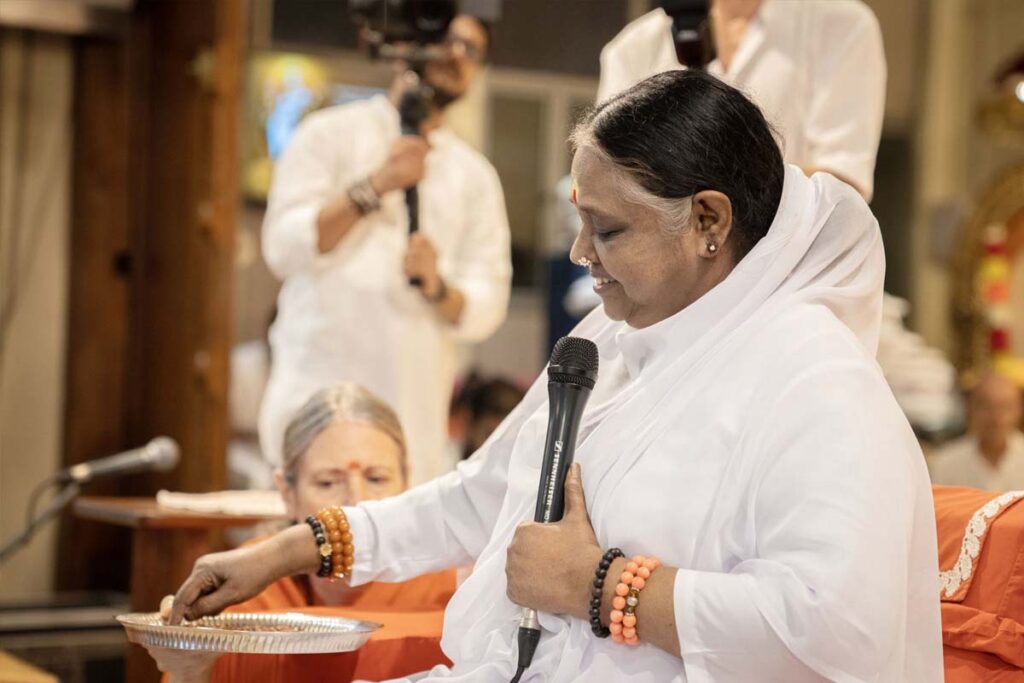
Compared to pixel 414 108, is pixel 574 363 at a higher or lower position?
lower

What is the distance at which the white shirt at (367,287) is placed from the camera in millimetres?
4180

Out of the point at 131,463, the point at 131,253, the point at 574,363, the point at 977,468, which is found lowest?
the point at 977,468

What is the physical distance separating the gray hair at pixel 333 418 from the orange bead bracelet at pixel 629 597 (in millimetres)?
1275

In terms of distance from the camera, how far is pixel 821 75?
10.5 feet

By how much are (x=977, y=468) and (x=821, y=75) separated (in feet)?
13.0

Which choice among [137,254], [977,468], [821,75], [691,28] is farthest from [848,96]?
[137,254]

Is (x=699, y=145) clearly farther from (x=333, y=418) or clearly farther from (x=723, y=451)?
(x=333, y=418)

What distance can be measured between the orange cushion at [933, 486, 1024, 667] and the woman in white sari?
0.71 feet

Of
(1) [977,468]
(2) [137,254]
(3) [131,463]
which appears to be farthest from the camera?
(2) [137,254]

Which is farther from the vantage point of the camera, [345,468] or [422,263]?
[422,263]

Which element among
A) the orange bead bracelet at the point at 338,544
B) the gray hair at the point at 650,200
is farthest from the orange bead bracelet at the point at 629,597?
the orange bead bracelet at the point at 338,544

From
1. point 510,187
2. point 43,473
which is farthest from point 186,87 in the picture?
point 510,187

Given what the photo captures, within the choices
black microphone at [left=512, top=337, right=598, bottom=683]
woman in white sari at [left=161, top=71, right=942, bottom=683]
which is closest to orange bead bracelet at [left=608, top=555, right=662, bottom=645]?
Answer: woman in white sari at [left=161, top=71, right=942, bottom=683]

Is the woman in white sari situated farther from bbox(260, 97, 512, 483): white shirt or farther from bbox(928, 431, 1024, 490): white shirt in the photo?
bbox(928, 431, 1024, 490): white shirt
